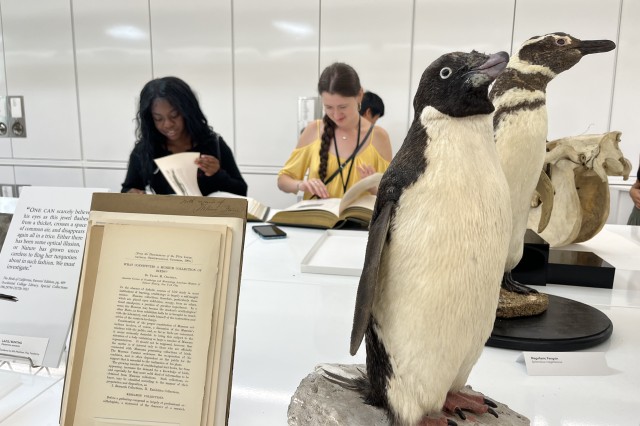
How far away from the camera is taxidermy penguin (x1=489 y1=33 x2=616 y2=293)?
2.73 feet

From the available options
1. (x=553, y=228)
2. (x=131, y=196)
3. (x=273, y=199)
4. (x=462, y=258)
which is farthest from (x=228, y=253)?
(x=273, y=199)

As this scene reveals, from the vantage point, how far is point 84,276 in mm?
656

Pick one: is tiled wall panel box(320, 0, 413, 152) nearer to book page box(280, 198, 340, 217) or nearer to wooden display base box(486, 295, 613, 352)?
book page box(280, 198, 340, 217)

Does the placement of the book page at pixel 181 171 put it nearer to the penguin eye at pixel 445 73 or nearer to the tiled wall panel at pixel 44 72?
the penguin eye at pixel 445 73

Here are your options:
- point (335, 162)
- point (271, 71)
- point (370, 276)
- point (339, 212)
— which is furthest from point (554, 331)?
point (271, 71)

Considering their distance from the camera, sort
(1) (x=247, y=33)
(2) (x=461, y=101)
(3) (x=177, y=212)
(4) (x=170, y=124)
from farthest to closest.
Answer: (1) (x=247, y=33) < (4) (x=170, y=124) < (3) (x=177, y=212) < (2) (x=461, y=101)

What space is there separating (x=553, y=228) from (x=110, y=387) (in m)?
1.38

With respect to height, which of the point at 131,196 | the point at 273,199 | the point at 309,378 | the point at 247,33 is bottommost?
the point at 273,199

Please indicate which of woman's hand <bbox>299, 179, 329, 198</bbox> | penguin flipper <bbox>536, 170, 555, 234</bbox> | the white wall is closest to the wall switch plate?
the white wall

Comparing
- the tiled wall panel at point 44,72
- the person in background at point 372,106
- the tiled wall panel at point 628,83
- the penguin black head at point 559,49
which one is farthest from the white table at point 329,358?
the tiled wall panel at point 44,72

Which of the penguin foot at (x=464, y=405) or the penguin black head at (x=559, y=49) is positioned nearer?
the penguin foot at (x=464, y=405)

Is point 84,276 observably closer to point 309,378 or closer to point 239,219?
point 239,219

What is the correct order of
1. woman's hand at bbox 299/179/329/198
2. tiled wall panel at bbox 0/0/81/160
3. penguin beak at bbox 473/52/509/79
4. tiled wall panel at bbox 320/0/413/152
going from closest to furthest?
penguin beak at bbox 473/52/509/79 < woman's hand at bbox 299/179/329/198 < tiled wall panel at bbox 320/0/413/152 < tiled wall panel at bbox 0/0/81/160

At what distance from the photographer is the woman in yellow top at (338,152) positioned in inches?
87.4
